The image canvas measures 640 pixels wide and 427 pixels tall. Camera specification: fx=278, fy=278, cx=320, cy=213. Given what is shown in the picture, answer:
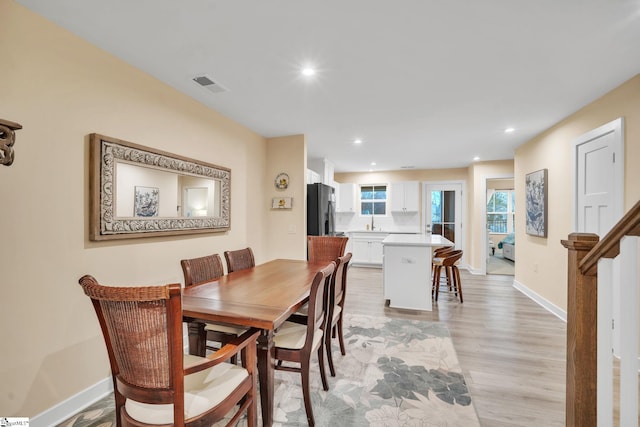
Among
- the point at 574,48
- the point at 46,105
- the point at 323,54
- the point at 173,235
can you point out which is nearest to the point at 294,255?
the point at 173,235

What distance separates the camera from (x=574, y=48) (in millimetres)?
1921

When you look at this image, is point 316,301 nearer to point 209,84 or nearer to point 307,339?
point 307,339

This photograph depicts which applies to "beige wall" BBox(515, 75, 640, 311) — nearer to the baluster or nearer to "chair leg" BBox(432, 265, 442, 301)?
"chair leg" BBox(432, 265, 442, 301)

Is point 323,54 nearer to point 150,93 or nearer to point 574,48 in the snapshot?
point 150,93

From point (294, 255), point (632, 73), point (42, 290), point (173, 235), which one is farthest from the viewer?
point (294, 255)

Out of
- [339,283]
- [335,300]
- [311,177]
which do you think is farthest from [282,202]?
[335,300]

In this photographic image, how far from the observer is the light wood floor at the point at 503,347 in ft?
6.10

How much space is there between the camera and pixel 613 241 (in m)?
0.93

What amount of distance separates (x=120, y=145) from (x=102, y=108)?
0.27m

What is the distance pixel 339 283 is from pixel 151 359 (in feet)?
4.81

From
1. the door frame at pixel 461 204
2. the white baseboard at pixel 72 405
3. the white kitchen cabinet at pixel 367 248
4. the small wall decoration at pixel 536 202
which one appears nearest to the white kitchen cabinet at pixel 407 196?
the door frame at pixel 461 204

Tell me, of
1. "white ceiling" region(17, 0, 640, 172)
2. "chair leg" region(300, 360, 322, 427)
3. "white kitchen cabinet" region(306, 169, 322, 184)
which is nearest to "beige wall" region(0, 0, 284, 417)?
"white ceiling" region(17, 0, 640, 172)

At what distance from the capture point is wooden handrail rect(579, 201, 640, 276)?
855 mm

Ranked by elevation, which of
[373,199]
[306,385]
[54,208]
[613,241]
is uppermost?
[373,199]
